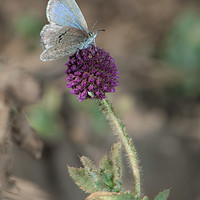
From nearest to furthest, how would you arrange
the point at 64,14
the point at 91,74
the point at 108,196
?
the point at 108,196 < the point at 91,74 < the point at 64,14

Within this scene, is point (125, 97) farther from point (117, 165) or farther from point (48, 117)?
point (117, 165)

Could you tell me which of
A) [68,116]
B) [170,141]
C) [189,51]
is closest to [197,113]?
[170,141]

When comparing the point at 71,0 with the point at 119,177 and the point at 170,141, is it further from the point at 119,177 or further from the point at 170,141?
the point at 170,141

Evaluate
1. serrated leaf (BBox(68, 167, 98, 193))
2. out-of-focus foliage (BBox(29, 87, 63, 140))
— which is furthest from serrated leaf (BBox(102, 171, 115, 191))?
out-of-focus foliage (BBox(29, 87, 63, 140))

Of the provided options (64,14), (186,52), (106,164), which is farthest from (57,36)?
(186,52)

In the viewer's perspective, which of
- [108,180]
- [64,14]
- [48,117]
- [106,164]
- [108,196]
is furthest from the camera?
[48,117]

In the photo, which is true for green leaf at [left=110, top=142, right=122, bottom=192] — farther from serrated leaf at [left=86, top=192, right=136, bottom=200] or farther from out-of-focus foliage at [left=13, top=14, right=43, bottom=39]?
out-of-focus foliage at [left=13, top=14, right=43, bottom=39]

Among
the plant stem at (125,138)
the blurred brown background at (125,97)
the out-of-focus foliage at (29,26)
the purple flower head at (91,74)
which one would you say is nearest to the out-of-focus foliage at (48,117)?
the blurred brown background at (125,97)
